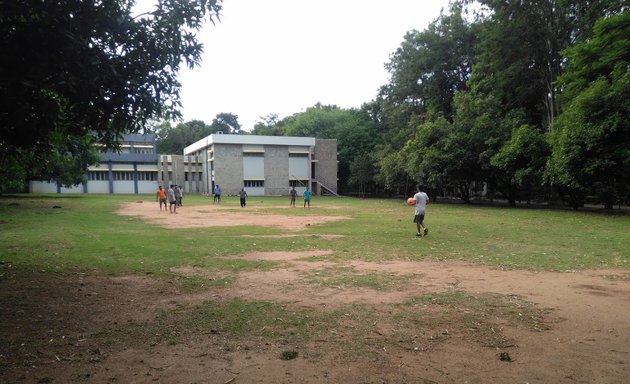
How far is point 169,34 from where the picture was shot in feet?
20.8

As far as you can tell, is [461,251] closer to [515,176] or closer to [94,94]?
[94,94]

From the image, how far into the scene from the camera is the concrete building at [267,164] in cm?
5584

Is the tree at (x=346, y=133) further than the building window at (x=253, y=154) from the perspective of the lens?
Yes

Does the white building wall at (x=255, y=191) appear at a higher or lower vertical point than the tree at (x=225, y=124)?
lower

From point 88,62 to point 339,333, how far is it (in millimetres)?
4544

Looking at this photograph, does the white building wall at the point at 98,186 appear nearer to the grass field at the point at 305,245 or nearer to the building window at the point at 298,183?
the building window at the point at 298,183

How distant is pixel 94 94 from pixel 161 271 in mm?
3858

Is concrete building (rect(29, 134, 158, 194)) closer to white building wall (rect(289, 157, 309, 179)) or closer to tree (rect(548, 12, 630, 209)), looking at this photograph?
white building wall (rect(289, 157, 309, 179))

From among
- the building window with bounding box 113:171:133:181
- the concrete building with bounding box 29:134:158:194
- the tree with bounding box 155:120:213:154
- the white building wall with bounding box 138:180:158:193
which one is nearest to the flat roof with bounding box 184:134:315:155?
the concrete building with bounding box 29:134:158:194

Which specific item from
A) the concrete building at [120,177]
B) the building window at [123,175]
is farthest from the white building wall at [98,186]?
the building window at [123,175]

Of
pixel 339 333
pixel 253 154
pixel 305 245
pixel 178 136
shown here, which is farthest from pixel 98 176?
pixel 339 333

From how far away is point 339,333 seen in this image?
495 cm

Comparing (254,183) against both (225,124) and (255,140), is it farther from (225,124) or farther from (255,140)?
(225,124)

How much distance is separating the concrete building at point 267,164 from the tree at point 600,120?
1548 inches
